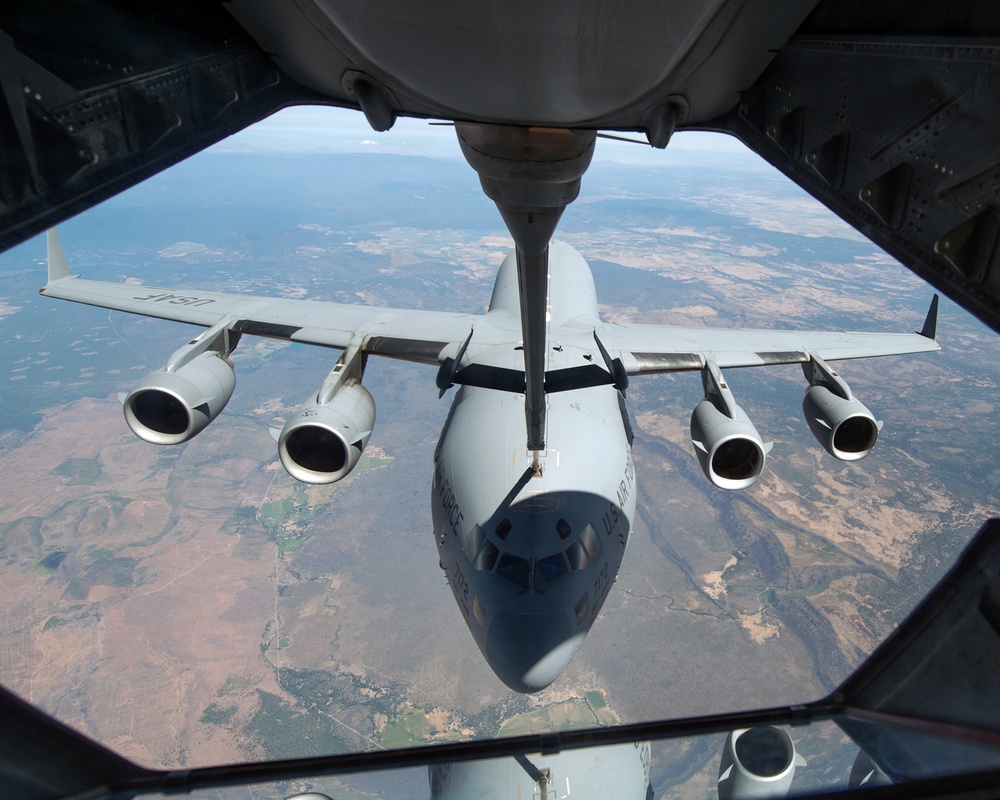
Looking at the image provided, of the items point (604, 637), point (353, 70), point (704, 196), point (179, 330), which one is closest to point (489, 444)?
point (353, 70)

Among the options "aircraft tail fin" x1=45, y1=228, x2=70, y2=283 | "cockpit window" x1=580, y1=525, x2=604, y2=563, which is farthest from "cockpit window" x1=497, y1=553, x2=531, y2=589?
"aircraft tail fin" x1=45, y1=228, x2=70, y2=283

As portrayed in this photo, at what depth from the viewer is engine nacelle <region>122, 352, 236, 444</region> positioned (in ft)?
33.0

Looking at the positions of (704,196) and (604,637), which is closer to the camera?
(604,637)

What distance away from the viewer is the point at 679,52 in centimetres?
267

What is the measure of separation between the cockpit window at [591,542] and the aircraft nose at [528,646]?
3.39ft

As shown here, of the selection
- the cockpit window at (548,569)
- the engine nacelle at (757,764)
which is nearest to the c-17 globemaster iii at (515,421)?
the cockpit window at (548,569)

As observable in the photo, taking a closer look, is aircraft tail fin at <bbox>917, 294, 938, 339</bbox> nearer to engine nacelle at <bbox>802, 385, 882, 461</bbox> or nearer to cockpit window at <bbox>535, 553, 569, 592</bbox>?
engine nacelle at <bbox>802, 385, 882, 461</bbox>

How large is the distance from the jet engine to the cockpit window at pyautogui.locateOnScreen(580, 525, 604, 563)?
220 inches

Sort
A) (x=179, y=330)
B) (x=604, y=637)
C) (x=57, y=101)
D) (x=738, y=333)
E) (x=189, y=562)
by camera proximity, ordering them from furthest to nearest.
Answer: (x=179, y=330), (x=189, y=562), (x=604, y=637), (x=738, y=333), (x=57, y=101)

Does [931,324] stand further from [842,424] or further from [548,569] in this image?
[548,569]

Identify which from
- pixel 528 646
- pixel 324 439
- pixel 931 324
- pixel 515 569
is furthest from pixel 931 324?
pixel 324 439

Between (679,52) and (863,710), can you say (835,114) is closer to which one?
(679,52)

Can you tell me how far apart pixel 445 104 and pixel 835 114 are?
2468 mm

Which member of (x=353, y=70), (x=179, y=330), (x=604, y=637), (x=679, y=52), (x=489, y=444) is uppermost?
(x=679, y=52)
